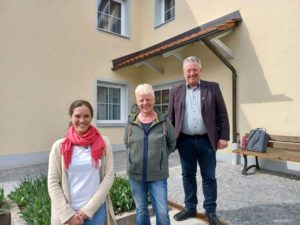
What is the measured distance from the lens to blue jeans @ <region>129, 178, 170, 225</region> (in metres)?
2.20

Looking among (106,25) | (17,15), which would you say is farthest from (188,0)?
(17,15)

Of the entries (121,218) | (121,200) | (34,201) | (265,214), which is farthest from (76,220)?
(265,214)

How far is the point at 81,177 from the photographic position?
6.08 feet

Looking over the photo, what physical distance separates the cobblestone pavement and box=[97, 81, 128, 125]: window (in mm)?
2637

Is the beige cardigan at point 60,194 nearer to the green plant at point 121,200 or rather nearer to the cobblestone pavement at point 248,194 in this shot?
the green plant at point 121,200

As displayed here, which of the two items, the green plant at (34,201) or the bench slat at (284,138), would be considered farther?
the bench slat at (284,138)

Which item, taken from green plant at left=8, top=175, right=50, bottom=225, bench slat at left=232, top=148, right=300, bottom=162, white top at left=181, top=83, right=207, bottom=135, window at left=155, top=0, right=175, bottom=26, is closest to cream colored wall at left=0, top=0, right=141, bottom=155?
window at left=155, top=0, right=175, bottom=26

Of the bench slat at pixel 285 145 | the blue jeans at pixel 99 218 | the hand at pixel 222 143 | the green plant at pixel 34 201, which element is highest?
the hand at pixel 222 143

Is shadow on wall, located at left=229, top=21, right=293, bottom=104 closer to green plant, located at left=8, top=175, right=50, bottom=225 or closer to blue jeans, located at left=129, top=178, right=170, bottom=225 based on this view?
blue jeans, located at left=129, top=178, right=170, bottom=225

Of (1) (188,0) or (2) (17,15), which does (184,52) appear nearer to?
(1) (188,0)

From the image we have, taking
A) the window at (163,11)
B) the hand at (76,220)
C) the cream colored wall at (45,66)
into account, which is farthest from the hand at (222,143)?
the window at (163,11)

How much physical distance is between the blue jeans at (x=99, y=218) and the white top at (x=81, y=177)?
0.45 ft

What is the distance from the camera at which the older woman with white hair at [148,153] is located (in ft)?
7.13

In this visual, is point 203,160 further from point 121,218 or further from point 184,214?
point 121,218
